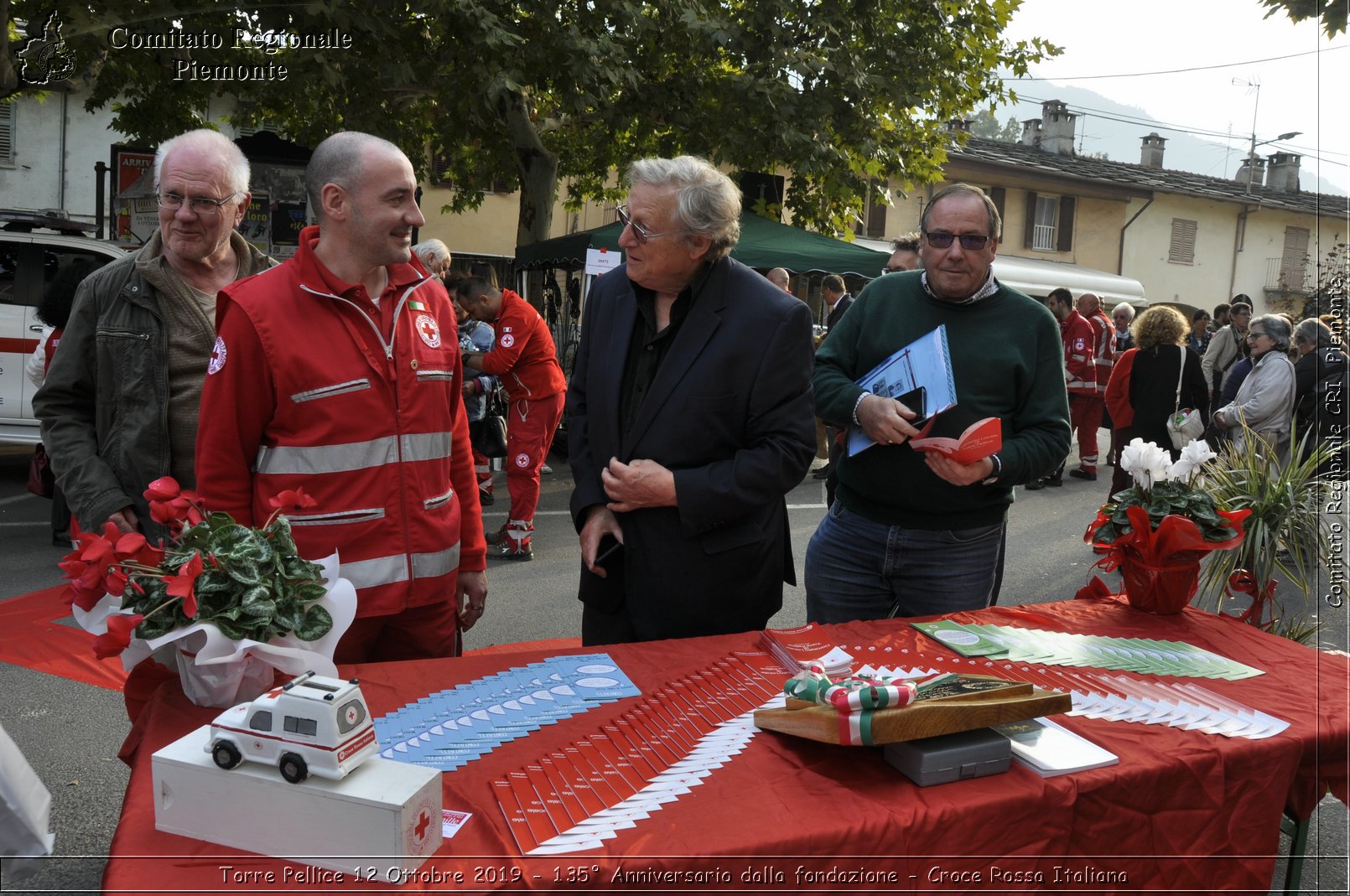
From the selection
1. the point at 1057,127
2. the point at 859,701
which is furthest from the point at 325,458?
the point at 1057,127

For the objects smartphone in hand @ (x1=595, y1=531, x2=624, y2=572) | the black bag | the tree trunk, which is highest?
the tree trunk

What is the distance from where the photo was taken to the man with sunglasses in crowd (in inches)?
107

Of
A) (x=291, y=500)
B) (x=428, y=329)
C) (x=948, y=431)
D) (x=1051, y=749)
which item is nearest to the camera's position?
(x=1051, y=749)

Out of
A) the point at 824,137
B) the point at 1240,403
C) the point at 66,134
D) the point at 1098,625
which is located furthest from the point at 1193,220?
the point at 1098,625

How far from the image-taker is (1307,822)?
218cm

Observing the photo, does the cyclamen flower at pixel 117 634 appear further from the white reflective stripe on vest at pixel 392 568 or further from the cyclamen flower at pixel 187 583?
the white reflective stripe on vest at pixel 392 568

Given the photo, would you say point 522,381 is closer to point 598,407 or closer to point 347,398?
point 598,407

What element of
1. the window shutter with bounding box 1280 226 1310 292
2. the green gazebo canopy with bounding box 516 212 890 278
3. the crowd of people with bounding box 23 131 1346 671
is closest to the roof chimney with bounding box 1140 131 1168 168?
the window shutter with bounding box 1280 226 1310 292

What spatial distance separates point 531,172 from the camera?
41.7ft

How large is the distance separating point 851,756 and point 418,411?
128 centimetres

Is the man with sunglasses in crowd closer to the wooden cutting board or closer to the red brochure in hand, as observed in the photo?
the wooden cutting board

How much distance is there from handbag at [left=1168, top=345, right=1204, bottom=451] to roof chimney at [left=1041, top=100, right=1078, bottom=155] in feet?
85.9

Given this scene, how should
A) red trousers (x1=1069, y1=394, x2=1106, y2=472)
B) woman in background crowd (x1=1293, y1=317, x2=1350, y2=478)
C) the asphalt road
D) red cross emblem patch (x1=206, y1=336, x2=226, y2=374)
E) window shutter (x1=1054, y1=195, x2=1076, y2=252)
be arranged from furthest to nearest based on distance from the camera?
window shutter (x1=1054, y1=195, x2=1076, y2=252)
red trousers (x1=1069, y1=394, x2=1106, y2=472)
woman in background crowd (x1=1293, y1=317, x2=1350, y2=478)
the asphalt road
red cross emblem patch (x1=206, y1=336, x2=226, y2=374)

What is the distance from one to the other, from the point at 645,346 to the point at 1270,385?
6.35 m
